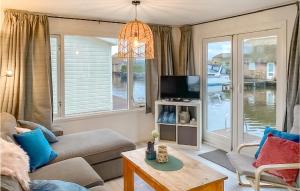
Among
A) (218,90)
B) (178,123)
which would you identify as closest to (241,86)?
(218,90)

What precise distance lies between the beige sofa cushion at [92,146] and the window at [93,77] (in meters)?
0.79

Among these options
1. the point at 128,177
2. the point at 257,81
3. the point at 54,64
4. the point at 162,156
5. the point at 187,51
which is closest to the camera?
the point at 162,156

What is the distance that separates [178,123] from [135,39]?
2184 millimetres

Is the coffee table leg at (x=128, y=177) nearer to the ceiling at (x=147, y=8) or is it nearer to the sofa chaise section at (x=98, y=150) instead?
the sofa chaise section at (x=98, y=150)

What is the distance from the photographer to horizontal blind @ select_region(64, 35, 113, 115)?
393 centimetres

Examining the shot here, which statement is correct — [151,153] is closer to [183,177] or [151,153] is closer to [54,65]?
[183,177]

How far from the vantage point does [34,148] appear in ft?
8.38

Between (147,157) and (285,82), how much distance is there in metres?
2.10

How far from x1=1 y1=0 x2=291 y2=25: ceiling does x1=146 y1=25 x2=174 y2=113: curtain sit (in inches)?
22.7

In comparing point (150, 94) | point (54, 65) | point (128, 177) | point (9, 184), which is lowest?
point (128, 177)

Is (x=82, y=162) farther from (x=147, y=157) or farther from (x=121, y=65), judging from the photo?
(x=121, y=65)

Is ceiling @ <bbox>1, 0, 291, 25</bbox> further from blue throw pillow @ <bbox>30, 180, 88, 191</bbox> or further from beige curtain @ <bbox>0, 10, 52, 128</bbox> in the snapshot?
blue throw pillow @ <bbox>30, 180, 88, 191</bbox>

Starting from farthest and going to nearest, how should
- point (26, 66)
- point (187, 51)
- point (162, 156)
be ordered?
point (187, 51), point (26, 66), point (162, 156)

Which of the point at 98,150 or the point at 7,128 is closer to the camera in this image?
the point at 7,128
